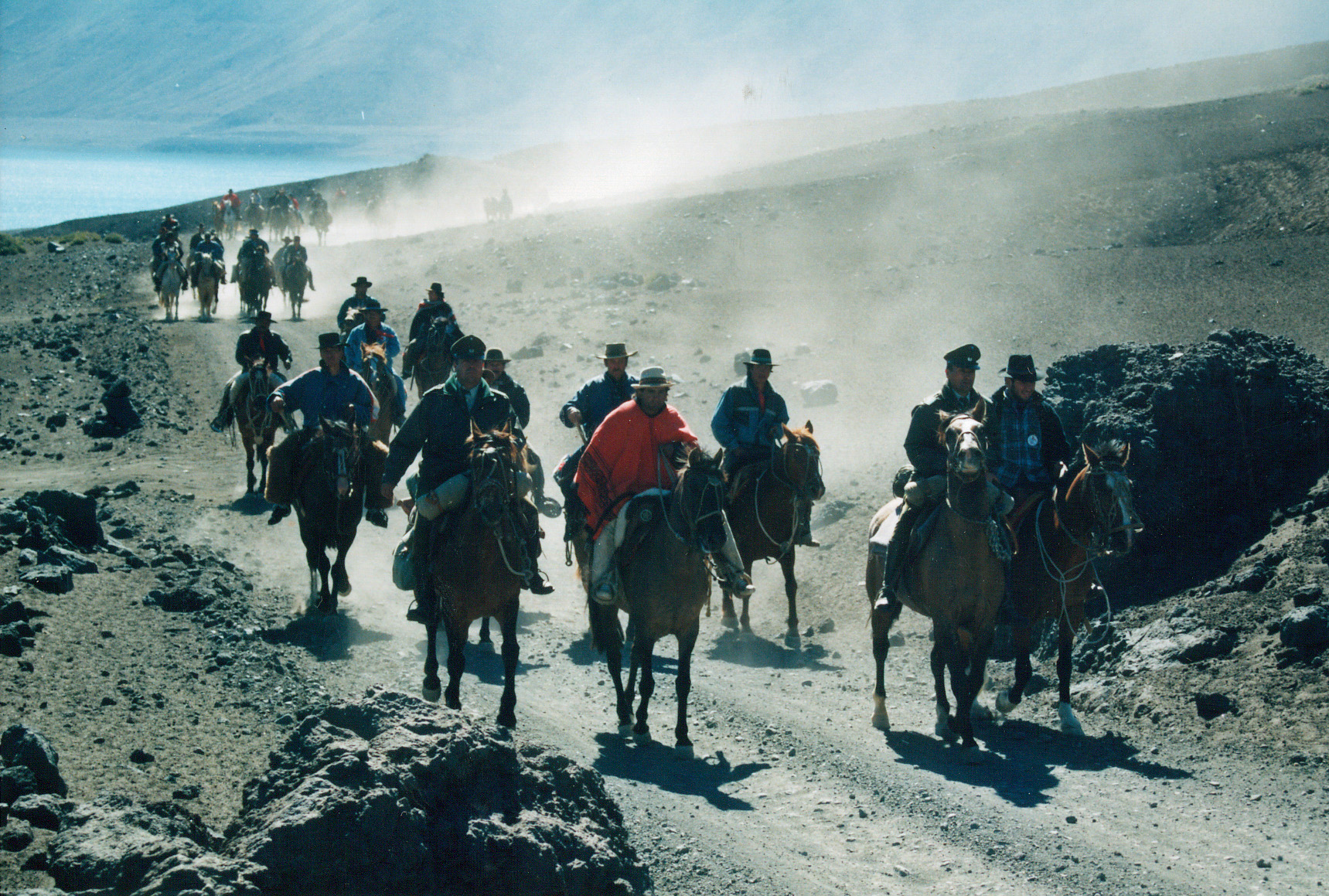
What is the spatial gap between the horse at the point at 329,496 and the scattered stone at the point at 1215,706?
7.61 metres

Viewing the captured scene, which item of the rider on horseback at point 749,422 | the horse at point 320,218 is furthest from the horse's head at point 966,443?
the horse at point 320,218

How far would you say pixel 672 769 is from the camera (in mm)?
7965

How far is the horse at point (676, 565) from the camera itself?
26.4ft

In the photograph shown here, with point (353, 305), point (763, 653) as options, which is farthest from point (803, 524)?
point (353, 305)

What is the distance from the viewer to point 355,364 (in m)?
15.9

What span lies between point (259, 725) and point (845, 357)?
54.8 feet

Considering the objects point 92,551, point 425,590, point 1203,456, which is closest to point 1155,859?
point 425,590

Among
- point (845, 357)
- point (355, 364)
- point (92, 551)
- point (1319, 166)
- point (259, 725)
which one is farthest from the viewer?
point (1319, 166)

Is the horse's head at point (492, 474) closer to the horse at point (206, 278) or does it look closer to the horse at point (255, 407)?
the horse at point (255, 407)

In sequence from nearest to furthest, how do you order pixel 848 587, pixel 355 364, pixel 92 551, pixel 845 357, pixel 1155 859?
1. pixel 1155 859
2. pixel 92 551
3. pixel 848 587
4. pixel 355 364
5. pixel 845 357

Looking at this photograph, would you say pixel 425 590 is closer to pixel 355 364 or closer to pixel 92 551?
pixel 92 551

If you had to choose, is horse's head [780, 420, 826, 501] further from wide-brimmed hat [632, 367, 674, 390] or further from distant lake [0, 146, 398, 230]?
distant lake [0, 146, 398, 230]

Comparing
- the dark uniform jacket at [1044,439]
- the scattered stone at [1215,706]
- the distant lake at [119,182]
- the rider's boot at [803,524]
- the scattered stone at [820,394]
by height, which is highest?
the distant lake at [119,182]

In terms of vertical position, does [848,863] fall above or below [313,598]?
below
